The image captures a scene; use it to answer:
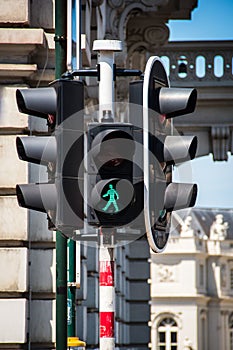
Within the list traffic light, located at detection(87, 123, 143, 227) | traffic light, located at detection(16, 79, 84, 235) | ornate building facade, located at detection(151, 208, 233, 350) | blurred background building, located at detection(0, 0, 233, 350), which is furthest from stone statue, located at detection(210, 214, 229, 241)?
traffic light, located at detection(87, 123, 143, 227)

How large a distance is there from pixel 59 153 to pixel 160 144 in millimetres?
615

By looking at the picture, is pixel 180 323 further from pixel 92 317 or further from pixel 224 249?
pixel 92 317

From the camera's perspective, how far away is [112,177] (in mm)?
7996

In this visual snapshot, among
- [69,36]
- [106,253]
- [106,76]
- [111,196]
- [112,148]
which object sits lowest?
[106,253]

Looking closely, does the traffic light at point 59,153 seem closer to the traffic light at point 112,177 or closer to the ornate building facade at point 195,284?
the traffic light at point 112,177

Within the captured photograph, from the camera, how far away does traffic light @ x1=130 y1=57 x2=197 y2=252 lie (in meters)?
7.99

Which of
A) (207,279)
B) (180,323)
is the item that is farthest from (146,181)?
(207,279)

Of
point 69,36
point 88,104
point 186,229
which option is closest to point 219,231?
point 186,229

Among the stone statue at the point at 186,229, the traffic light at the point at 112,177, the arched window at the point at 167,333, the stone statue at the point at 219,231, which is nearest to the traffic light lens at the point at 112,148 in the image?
the traffic light at the point at 112,177

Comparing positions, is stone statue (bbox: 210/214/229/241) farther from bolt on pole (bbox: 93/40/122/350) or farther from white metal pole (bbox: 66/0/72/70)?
bolt on pole (bbox: 93/40/122/350)

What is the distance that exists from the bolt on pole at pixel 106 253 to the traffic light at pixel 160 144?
0.52 feet

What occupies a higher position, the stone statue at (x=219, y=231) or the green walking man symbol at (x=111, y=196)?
the stone statue at (x=219, y=231)

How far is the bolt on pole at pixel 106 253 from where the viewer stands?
8.06 m

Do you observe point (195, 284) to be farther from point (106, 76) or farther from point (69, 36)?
point (106, 76)
